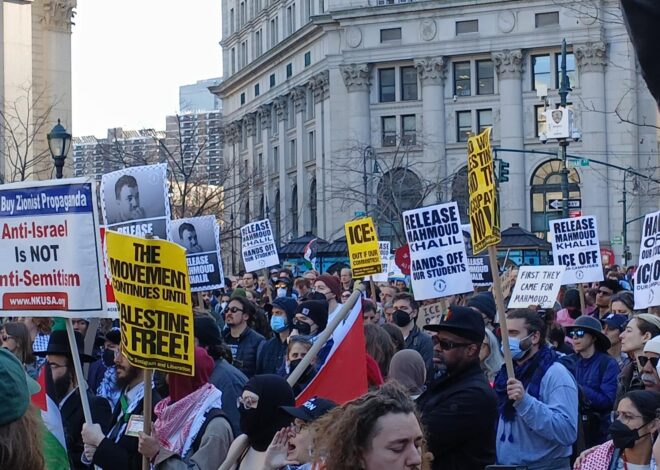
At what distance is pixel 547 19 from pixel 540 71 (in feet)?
9.44

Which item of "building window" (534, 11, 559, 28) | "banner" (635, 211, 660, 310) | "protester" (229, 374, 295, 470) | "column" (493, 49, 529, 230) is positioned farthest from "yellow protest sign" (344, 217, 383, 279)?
"building window" (534, 11, 559, 28)

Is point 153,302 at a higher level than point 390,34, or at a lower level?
lower

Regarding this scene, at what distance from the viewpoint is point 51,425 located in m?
6.96

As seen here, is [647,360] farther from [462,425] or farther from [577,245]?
[577,245]

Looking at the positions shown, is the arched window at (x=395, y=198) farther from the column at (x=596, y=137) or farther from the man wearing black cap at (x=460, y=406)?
the man wearing black cap at (x=460, y=406)

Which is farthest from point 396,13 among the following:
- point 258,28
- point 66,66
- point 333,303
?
point 333,303

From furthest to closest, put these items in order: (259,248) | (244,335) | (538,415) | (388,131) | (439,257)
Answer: (388,131)
(259,248)
(439,257)
(244,335)
(538,415)

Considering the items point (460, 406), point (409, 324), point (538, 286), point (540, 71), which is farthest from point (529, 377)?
point (540, 71)

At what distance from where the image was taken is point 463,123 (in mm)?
70938

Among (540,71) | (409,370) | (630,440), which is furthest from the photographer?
(540,71)

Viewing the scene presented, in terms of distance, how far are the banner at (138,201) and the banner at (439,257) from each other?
12.3ft

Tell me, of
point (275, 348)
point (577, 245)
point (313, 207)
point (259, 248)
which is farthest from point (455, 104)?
point (275, 348)

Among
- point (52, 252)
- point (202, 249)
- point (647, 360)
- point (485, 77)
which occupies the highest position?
point (485, 77)

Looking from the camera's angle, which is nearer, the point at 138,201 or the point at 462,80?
the point at 138,201
